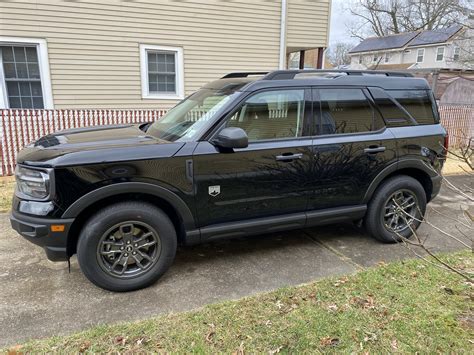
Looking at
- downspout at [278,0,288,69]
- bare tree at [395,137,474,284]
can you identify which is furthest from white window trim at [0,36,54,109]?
bare tree at [395,137,474,284]

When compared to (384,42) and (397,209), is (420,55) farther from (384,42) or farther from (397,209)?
(397,209)

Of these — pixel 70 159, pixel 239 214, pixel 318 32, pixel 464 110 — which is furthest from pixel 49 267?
pixel 464 110

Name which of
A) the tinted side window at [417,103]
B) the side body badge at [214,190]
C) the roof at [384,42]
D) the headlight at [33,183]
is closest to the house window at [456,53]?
the roof at [384,42]

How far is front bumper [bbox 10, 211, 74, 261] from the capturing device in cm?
291

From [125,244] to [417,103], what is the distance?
3.71 m

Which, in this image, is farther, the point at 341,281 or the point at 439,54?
the point at 439,54

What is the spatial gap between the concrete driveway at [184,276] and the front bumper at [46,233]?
17.6 inches

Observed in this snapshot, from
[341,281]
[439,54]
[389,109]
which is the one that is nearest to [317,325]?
[341,281]

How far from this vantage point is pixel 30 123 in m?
7.10

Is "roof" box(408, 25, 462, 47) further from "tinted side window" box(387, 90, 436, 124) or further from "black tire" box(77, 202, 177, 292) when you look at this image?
"black tire" box(77, 202, 177, 292)

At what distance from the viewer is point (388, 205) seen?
4.29 m

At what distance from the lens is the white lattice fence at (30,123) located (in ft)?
22.6

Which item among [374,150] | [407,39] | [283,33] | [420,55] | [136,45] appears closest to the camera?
[374,150]

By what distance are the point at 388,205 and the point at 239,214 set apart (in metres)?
1.95
